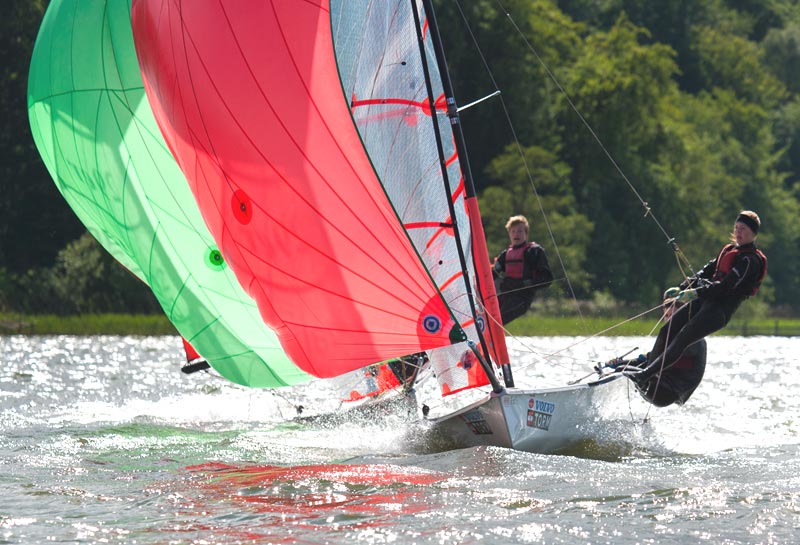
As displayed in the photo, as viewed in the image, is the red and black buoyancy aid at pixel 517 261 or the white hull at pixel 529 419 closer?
the white hull at pixel 529 419

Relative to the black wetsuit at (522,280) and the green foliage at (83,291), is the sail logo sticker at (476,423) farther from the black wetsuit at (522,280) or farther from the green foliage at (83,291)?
the green foliage at (83,291)

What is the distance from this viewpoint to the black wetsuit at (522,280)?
10.4m

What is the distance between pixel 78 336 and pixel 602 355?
32.4 feet

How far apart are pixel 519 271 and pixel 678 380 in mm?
1784

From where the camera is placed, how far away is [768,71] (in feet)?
211

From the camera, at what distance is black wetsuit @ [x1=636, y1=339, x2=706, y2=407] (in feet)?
30.3

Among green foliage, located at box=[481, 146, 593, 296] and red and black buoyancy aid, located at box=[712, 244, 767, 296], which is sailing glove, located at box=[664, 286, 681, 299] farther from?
green foliage, located at box=[481, 146, 593, 296]

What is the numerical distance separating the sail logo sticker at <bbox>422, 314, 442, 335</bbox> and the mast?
0.35 meters

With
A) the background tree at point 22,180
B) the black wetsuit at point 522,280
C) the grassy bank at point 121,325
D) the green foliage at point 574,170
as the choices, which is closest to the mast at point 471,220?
the black wetsuit at point 522,280

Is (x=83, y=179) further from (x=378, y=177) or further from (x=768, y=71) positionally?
(x=768, y=71)

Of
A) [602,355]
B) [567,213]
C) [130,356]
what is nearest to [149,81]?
[130,356]

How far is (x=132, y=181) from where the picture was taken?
33.1 ft

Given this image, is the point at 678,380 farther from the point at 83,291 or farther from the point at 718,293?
the point at 83,291

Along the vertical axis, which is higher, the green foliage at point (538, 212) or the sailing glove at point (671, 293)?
the green foliage at point (538, 212)
